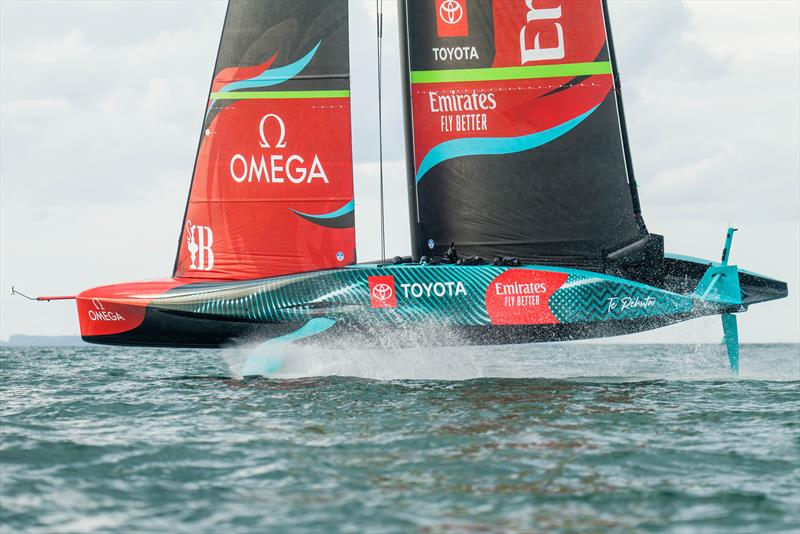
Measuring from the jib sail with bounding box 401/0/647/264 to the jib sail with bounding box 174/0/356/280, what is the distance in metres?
1.17

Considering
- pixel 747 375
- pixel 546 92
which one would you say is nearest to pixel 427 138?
pixel 546 92

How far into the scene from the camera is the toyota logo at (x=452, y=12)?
13852 millimetres

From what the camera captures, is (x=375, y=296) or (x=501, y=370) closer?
(x=375, y=296)

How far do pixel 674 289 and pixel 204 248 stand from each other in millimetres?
6743

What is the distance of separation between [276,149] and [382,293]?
271 centimetres

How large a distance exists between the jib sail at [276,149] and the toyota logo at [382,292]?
48.2 inches

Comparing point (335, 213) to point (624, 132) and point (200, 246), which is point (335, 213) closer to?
point (200, 246)

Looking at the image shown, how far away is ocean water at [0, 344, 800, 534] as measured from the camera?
212 inches

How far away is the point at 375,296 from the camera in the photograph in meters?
12.9

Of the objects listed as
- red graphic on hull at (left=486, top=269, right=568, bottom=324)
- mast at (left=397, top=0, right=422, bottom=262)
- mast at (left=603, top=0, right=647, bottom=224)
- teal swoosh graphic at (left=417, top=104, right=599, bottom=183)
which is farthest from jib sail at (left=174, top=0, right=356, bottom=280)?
mast at (left=603, top=0, right=647, bottom=224)

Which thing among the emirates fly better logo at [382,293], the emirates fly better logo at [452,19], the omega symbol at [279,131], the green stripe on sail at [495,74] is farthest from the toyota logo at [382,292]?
the emirates fly better logo at [452,19]

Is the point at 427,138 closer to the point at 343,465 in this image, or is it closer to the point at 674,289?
the point at 674,289

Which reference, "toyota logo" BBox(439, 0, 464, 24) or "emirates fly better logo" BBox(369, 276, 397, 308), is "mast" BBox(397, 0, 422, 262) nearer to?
"toyota logo" BBox(439, 0, 464, 24)

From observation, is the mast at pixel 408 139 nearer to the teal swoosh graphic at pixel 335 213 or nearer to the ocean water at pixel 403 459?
the teal swoosh graphic at pixel 335 213
